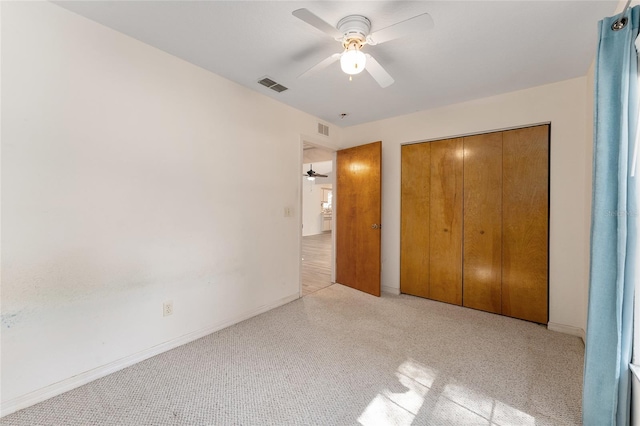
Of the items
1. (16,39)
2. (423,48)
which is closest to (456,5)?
(423,48)

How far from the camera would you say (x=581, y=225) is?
8.23 feet

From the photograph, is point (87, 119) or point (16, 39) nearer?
point (16, 39)

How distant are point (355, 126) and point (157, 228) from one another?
301 cm

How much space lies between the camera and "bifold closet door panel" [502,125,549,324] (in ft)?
8.80

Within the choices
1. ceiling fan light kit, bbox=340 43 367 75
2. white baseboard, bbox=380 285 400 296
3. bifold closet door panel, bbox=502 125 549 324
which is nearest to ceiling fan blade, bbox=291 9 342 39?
ceiling fan light kit, bbox=340 43 367 75

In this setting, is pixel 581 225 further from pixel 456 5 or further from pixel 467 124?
pixel 456 5

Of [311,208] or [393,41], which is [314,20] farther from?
[311,208]

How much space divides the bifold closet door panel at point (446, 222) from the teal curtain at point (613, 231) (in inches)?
71.6

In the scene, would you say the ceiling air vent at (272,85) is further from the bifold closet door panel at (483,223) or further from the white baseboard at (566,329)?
the white baseboard at (566,329)

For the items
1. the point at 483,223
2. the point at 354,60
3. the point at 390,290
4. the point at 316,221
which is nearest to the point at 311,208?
the point at 316,221

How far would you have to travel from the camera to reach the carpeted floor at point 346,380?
1.51m

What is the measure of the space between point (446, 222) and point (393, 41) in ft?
7.08

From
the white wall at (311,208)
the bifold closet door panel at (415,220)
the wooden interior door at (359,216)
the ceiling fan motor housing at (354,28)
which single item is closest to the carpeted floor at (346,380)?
the bifold closet door panel at (415,220)

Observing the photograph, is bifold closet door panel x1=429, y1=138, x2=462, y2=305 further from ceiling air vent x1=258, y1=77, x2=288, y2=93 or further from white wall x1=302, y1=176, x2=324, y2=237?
white wall x1=302, y1=176, x2=324, y2=237
